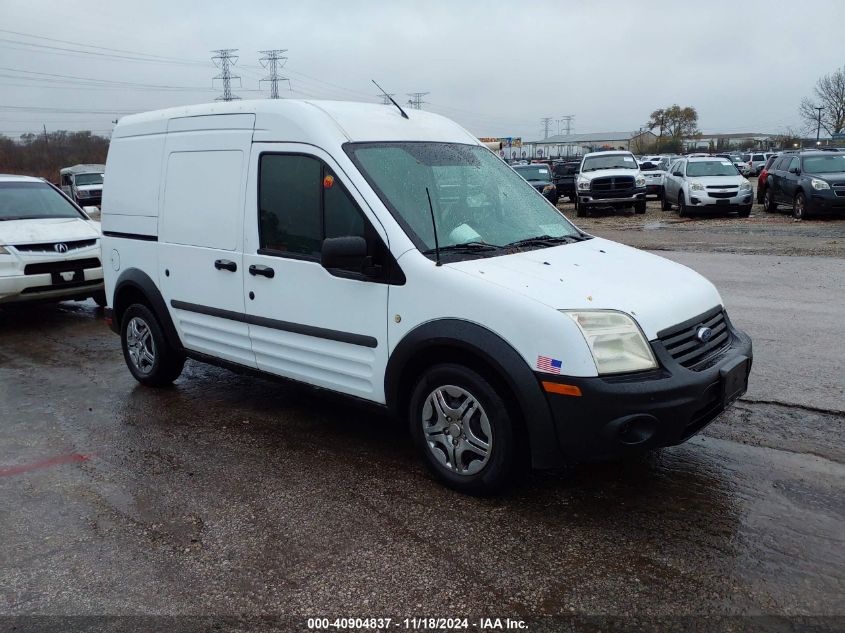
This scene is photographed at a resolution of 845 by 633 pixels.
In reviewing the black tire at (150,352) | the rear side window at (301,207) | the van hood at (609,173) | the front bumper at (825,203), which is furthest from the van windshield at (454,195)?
the van hood at (609,173)

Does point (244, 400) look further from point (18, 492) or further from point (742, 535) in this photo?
point (742, 535)

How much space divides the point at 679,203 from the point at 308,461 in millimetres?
18989

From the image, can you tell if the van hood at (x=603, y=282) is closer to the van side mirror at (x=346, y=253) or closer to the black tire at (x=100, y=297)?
the van side mirror at (x=346, y=253)

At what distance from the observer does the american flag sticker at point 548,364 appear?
11.2 feet

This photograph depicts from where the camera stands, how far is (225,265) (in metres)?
4.94

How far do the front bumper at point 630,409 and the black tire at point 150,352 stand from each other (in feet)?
11.4

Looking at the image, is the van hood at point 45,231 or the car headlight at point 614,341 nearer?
the car headlight at point 614,341

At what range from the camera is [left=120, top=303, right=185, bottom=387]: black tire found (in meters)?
5.83

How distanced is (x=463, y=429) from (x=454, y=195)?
4.81ft

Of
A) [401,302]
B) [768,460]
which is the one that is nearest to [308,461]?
[401,302]

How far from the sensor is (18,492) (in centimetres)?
417

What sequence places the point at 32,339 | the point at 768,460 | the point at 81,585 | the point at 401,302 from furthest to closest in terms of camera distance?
1. the point at 32,339
2. the point at 768,460
3. the point at 401,302
4. the point at 81,585

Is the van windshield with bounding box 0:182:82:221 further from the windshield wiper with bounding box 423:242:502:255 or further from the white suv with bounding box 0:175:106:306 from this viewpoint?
the windshield wiper with bounding box 423:242:502:255

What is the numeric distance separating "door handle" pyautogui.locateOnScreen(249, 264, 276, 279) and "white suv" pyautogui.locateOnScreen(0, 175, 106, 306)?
15.9ft
